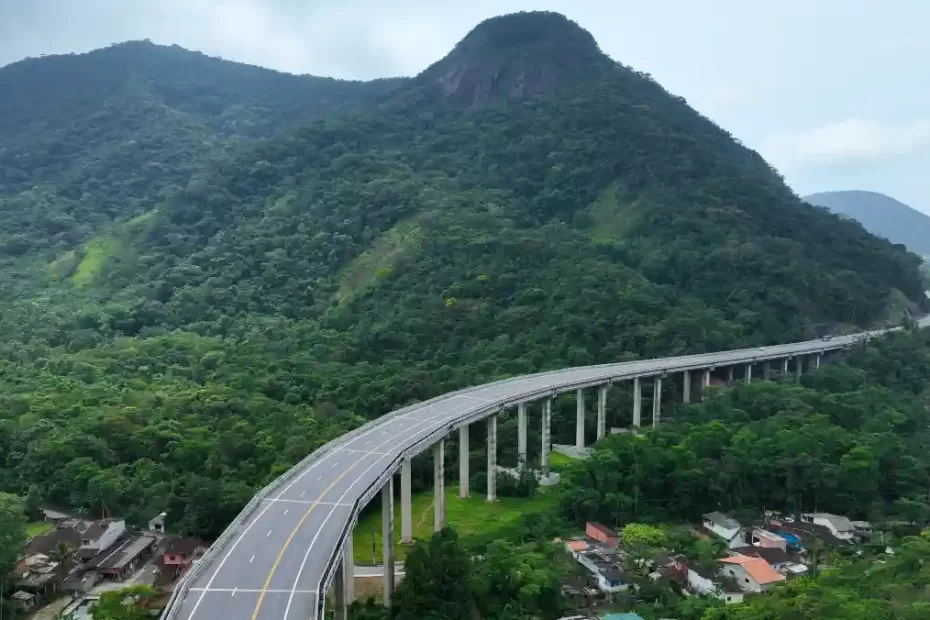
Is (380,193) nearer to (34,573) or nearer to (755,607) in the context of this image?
(34,573)

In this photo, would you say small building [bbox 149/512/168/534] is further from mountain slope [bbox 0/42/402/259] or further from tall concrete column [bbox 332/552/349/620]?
mountain slope [bbox 0/42/402/259]

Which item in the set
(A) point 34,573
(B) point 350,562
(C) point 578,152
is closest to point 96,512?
(A) point 34,573

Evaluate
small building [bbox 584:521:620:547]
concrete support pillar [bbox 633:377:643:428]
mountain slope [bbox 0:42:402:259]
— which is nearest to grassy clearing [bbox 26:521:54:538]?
small building [bbox 584:521:620:547]

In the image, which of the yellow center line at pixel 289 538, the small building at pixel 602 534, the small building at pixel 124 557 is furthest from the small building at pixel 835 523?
the small building at pixel 124 557

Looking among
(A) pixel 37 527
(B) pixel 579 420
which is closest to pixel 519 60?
(B) pixel 579 420

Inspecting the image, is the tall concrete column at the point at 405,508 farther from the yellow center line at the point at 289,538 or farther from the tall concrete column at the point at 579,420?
the tall concrete column at the point at 579,420

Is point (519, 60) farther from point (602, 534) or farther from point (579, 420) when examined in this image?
point (602, 534)
